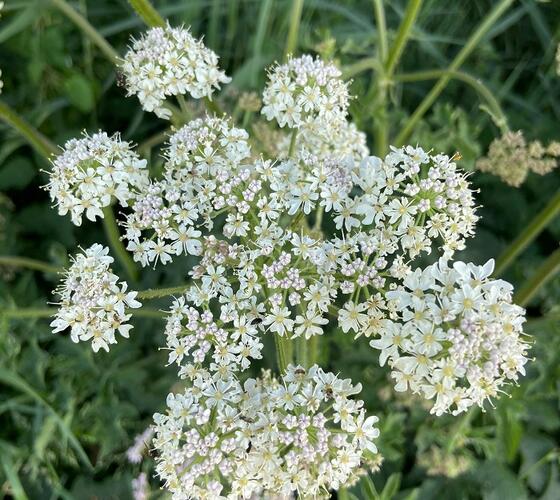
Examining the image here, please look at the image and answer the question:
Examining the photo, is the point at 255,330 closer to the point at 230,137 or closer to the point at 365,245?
the point at 365,245

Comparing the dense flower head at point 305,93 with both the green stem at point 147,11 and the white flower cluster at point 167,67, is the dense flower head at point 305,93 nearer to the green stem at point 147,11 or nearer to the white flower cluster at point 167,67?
the white flower cluster at point 167,67

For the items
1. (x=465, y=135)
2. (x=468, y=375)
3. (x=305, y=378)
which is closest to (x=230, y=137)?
(x=305, y=378)

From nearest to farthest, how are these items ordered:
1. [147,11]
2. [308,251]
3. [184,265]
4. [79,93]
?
[308,251] < [147,11] < [184,265] < [79,93]

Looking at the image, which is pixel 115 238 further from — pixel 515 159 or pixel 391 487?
pixel 515 159

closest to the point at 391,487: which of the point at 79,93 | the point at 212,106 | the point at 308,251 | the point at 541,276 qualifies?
the point at 541,276

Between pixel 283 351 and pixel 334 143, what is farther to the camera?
pixel 334 143

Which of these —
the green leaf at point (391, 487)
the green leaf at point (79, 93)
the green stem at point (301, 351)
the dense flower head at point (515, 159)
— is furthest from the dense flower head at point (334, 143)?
the green leaf at point (79, 93)
